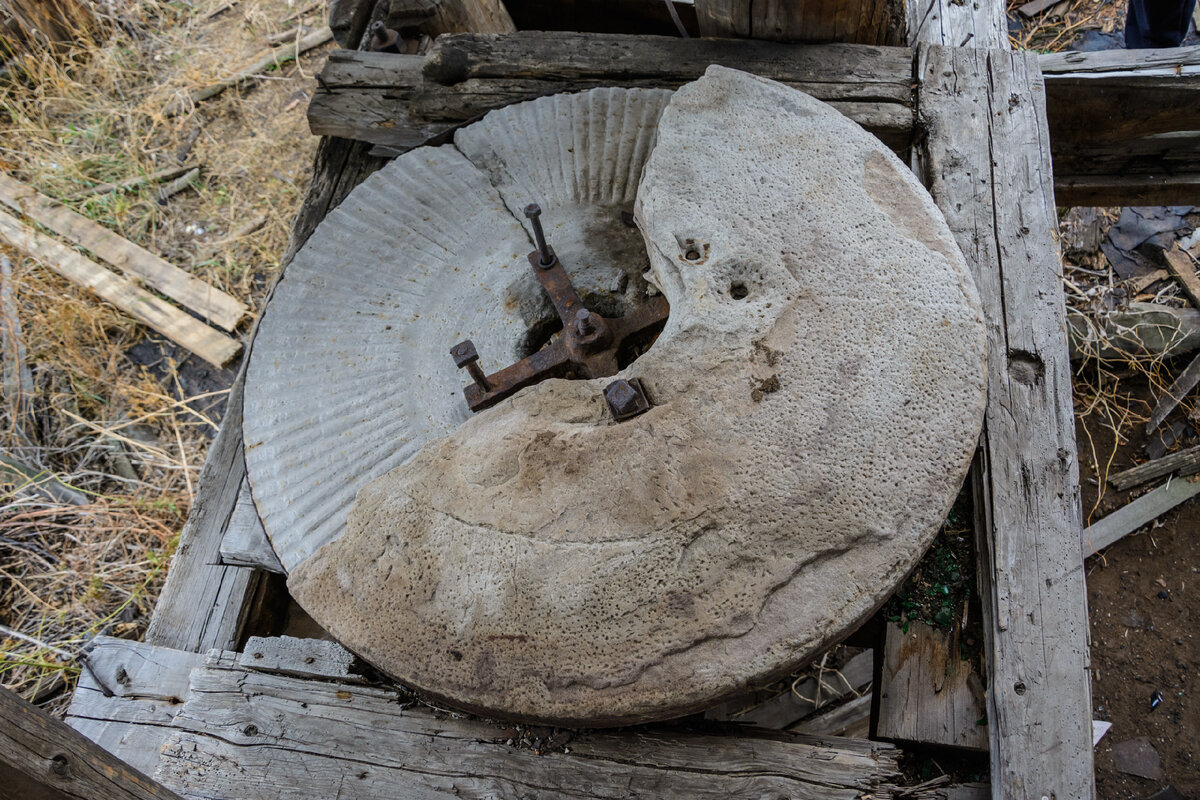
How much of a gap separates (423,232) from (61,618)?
82.0 inches

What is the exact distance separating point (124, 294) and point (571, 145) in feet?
7.91

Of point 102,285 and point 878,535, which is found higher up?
point 102,285

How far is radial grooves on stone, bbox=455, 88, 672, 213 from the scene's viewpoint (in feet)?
7.48

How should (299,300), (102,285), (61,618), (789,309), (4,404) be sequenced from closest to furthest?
(789,309) < (299,300) < (61,618) < (4,404) < (102,285)

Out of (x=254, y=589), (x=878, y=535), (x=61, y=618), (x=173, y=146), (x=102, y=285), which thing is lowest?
(x=61, y=618)

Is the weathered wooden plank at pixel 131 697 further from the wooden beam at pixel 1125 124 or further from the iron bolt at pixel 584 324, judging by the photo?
the wooden beam at pixel 1125 124

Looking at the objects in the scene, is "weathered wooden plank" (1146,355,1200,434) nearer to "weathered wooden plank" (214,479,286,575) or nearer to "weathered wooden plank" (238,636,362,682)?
"weathered wooden plank" (238,636,362,682)

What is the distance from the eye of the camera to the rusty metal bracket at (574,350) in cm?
196

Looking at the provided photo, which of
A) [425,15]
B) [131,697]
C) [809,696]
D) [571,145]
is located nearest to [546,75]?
[571,145]

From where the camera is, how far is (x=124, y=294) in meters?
3.52

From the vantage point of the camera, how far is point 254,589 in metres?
2.20

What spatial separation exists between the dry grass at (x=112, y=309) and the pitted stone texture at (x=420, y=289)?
131 centimetres

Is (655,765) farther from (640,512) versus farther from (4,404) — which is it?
(4,404)

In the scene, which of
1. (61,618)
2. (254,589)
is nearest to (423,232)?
(254,589)
